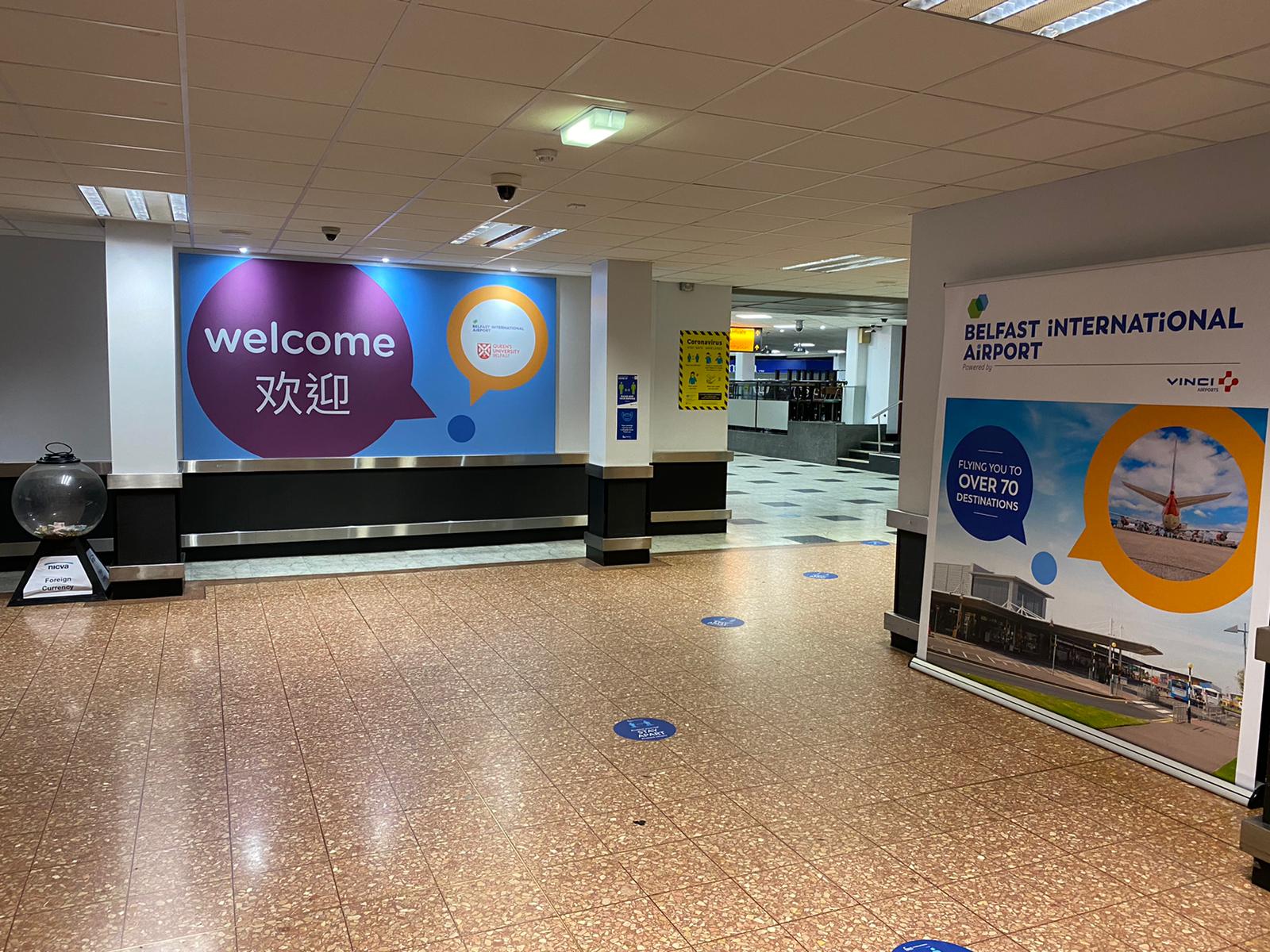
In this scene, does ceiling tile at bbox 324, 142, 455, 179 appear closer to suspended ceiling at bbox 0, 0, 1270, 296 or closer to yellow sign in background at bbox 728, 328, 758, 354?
suspended ceiling at bbox 0, 0, 1270, 296

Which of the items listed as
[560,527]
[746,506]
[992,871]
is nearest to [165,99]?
[992,871]

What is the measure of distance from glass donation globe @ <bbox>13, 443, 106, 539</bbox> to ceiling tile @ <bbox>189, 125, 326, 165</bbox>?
3.44m

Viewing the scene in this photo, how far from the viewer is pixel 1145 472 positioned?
4.42m

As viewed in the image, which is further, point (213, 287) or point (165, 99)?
point (213, 287)

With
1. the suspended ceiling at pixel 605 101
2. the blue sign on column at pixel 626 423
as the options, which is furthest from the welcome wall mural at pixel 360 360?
the suspended ceiling at pixel 605 101

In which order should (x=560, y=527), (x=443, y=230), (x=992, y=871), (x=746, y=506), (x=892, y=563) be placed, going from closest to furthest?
(x=992, y=871) → (x=443, y=230) → (x=892, y=563) → (x=560, y=527) → (x=746, y=506)

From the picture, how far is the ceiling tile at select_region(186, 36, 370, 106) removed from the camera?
339 centimetres

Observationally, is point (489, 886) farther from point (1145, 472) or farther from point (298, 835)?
point (1145, 472)

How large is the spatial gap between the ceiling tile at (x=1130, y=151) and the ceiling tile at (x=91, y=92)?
14.2 ft

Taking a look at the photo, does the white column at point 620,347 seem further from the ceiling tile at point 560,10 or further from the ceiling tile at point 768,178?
the ceiling tile at point 560,10

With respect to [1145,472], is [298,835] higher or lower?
lower

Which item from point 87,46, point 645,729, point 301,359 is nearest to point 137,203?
point 301,359

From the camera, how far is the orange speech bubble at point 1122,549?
13.1 feet

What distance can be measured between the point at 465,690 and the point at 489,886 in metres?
2.13
